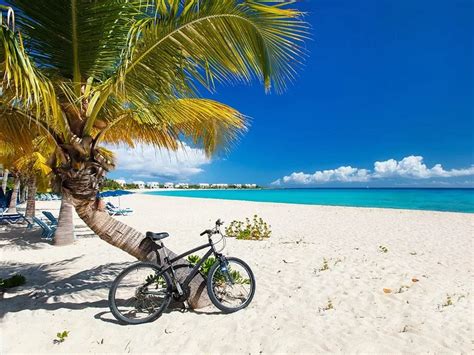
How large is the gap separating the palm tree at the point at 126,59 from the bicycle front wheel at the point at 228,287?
0.92 m

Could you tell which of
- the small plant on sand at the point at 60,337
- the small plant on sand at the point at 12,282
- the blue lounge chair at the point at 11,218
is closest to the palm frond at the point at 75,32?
the small plant on sand at the point at 60,337

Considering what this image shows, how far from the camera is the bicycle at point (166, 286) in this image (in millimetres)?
3900

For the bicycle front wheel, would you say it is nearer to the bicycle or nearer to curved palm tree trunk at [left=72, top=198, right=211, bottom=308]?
the bicycle

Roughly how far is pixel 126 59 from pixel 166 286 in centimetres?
277

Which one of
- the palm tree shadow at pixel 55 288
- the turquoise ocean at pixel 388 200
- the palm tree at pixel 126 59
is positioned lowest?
the palm tree shadow at pixel 55 288

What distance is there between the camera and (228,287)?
4.38 meters

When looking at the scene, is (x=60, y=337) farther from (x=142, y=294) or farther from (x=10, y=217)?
(x=10, y=217)

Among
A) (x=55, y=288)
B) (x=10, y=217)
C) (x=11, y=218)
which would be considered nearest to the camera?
(x=55, y=288)

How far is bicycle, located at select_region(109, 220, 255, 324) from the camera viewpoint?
390 centimetres

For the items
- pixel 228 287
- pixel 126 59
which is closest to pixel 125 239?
pixel 228 287

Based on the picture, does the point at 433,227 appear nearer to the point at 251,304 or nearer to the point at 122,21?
the point at 251,304

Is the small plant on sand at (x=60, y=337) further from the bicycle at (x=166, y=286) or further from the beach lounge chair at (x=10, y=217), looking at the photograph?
the beach lounge chair at (x=10, y=217)

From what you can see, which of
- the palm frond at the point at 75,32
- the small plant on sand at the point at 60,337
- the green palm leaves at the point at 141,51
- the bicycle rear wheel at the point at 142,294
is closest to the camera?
the green palm leaves at the point at 141,51

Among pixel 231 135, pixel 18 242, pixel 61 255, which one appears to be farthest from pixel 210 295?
pixel 18 242
